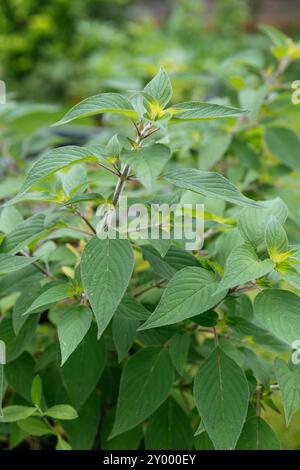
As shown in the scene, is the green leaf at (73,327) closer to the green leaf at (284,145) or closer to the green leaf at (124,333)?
the green leaf at (124,333)

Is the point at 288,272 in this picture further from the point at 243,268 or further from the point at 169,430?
the point at 169,430

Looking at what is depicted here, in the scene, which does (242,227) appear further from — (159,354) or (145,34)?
(145,34)

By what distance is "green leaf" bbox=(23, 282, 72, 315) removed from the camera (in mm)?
616

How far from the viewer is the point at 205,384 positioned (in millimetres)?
637

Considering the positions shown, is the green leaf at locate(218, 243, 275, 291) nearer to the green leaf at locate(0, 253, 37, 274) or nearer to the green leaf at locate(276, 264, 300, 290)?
the green leaf at locate(276, 264, 300, 290)

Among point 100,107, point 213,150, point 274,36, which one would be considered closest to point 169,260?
point 100,107

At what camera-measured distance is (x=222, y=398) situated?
0.62 m

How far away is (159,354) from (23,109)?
833 millimetres

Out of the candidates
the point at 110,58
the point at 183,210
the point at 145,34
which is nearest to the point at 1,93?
the point at 183,210

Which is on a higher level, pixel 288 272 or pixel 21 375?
pixel 288 272

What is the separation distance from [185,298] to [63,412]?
208 millimetres

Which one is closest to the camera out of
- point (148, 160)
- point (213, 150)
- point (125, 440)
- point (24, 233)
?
point (148, 160)

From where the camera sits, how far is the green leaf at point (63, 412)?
0.68 metres

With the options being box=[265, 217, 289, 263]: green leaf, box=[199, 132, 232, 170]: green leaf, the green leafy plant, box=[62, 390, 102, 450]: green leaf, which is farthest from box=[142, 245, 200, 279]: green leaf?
box=[199, 132, 232, 170]: green leaf
